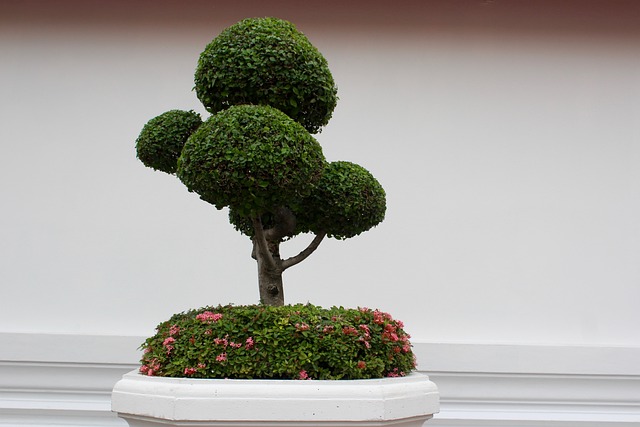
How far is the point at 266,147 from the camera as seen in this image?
2365 mm

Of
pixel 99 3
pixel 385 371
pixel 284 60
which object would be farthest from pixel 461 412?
pixel 99 3

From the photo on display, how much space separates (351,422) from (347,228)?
2.71 feet

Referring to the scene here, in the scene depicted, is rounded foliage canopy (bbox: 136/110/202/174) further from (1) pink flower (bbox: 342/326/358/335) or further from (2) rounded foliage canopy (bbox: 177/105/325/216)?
(1) pink flower (bbox: 342/326/358/335)

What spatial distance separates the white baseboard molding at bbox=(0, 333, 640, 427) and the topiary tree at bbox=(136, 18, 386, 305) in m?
1.67

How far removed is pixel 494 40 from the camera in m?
4.49

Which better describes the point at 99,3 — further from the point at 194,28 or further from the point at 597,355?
the point at 597,355

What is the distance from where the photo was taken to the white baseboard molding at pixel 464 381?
420 cm

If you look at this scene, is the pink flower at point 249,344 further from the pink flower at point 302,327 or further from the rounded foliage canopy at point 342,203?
the rounded foliage canopy at point 342,203

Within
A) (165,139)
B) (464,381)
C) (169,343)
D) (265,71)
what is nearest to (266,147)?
(265,71)

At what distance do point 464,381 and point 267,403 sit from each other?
7.84ft

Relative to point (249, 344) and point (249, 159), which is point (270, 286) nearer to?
point (249, 344)

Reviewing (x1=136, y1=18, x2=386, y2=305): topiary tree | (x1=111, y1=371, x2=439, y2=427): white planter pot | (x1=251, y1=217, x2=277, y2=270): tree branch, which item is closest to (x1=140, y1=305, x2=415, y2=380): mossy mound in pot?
(x1=111, y1=371, x2=439, y2=427): white planter pot

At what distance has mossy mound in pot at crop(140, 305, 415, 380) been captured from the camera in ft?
7.73

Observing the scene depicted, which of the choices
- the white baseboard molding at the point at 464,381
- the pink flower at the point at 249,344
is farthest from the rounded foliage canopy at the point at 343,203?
the white baseboard molding at the point at 464,381
